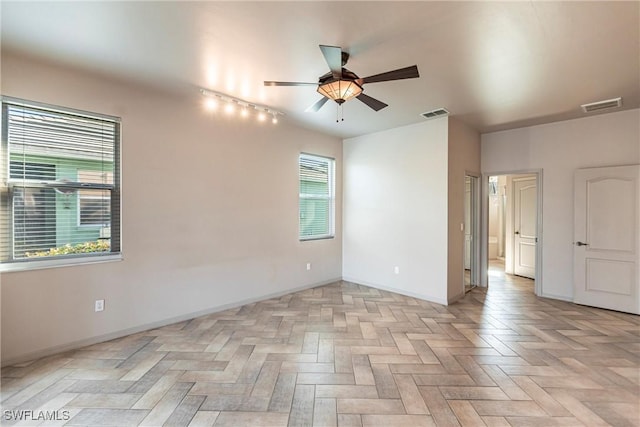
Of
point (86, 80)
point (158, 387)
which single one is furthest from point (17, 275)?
point (86, 80)

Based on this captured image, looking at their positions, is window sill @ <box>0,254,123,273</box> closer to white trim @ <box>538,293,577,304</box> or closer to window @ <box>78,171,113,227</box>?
window @ <box>78,171,113,227</box>

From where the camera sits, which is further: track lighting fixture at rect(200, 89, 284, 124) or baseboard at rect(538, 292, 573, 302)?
baseboard at rect(538, 292, 573, 302)

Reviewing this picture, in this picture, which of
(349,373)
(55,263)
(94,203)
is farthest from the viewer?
(94,203)

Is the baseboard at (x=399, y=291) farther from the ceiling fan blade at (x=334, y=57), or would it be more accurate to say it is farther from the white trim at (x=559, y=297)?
the ceiling fan blade at (x=334, y=57)

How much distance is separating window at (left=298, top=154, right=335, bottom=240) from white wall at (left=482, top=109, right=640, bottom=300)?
3.15m

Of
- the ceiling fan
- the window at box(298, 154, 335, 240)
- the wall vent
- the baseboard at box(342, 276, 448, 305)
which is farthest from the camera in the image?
the window at box(298, 154, 335, 240)

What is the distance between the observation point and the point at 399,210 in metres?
4.78

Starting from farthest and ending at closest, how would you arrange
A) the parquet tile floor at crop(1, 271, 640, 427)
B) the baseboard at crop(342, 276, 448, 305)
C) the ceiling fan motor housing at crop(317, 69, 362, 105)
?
the baseboard at crop(342, 276, 448, 305)
the ceiling fan motor housing at crop(317, 69, 362, 105)
the parquet tile floor at crop(1, 271, 640, 427)

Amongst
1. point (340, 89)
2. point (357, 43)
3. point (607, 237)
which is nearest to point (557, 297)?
point (607, 237)

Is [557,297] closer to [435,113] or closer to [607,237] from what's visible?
[607,237]

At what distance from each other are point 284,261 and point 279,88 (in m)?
2.63

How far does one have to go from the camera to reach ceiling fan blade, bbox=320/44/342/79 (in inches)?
77.9

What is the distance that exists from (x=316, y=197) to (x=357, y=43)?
3.19 meters

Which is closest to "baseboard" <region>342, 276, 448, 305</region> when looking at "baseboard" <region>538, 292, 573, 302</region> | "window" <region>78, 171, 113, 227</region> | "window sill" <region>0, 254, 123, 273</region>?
"baseboard" <region>538, 292, 573, 302</region>
